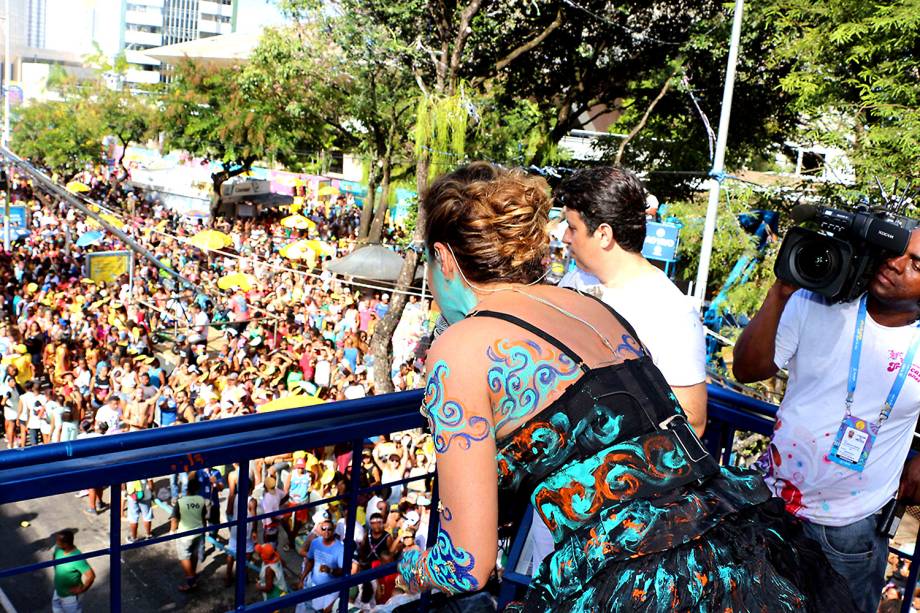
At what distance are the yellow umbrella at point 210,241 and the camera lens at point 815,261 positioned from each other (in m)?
21.4

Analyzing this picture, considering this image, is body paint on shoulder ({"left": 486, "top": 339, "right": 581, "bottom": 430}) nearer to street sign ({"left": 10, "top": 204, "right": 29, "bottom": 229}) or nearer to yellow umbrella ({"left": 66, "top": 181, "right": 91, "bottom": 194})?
street sign ({"left": 10, "top": 204, "right": 29, "bottom": 229})

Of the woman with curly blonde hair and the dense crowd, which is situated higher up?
the woman with curly blonde hair

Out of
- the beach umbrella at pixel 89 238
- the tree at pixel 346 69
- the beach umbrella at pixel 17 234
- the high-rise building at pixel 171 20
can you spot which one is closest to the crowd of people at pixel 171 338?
the beach umbrella at pixel 17 234

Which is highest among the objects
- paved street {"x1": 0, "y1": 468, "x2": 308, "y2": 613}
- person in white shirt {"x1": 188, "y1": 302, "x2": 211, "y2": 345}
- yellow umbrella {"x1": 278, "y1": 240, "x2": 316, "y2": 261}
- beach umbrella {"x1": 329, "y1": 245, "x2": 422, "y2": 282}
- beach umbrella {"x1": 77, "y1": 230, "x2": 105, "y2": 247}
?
beach umbrella {"x1": 329, "y1": 245, "x2": 422, "y2": 282}

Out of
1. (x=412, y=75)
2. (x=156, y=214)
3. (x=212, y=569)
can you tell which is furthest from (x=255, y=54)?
(x=156, y=214)

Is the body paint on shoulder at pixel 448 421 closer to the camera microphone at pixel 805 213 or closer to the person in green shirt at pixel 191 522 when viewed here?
the camera microphone at pixel 805 213

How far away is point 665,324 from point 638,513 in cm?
95

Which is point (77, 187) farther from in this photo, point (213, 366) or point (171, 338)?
point (213, 366)

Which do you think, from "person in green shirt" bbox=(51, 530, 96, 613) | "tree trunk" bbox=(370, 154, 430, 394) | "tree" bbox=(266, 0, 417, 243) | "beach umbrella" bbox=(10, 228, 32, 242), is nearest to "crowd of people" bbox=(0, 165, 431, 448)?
"beach umbrella" bbox=(10, 228, 32, 242)

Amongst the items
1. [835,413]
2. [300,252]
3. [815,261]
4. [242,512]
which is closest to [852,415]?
[835,413]

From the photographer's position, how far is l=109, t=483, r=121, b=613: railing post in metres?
1.71

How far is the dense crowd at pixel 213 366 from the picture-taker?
7203 mm

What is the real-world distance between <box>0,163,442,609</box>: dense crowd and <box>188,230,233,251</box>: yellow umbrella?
615mm

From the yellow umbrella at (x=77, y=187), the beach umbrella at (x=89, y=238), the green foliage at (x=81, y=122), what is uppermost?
the green foliage at (x=81, y=122)
